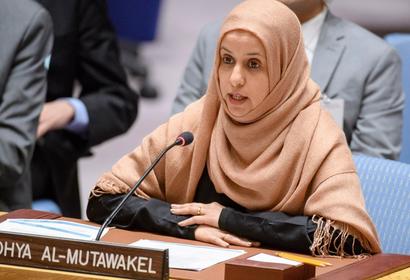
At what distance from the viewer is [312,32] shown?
15.6ft

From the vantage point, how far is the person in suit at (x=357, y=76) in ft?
15.4

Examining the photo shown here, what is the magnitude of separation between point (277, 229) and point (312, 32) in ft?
5.11

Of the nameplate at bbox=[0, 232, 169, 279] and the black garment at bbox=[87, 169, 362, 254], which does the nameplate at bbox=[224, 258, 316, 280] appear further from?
the black garment at bbox=[87, 169, 362, 254]

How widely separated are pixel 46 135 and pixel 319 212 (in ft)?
6.20

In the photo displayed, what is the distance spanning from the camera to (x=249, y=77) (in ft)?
11.2

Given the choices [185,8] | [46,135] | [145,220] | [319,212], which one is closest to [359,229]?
[319,212]

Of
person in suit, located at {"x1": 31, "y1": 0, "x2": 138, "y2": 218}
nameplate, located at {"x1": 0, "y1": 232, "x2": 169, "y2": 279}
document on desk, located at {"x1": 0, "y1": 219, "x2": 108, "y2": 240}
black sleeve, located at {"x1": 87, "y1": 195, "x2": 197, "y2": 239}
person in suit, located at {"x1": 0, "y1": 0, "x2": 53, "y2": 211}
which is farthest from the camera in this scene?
person in suit, located at {"x1": 31, "y1": 0, "x2": 138, "y2": 218}

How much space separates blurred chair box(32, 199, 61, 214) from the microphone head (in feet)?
4.91

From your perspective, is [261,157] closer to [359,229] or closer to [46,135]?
[359,229]

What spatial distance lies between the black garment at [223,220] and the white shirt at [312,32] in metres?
1.31

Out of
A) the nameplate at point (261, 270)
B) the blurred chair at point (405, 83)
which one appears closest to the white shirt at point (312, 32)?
the blurred chair at point (405, 83)

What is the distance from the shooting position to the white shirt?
4746mm

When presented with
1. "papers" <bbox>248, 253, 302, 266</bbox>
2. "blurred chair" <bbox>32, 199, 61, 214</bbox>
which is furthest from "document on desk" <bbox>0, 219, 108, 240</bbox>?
"blurred chair" <bbox>32, 199, 61, 214</bbox>

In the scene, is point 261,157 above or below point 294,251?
above
